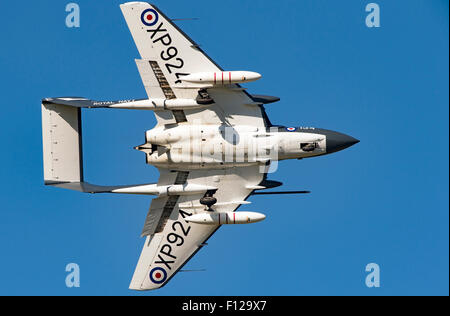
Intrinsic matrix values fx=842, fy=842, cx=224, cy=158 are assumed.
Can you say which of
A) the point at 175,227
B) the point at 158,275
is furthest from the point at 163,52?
the point at 158,275

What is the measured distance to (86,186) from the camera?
40.0 meters

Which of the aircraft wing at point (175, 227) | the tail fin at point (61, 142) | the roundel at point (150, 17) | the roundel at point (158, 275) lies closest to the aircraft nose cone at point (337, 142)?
the aircraft wing at point (175, 227)

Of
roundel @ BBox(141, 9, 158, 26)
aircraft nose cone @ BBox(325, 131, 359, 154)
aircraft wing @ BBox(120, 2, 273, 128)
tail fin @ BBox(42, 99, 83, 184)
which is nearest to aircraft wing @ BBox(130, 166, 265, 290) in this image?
aircraft wing @ BBox(120, 2, 273, 128)

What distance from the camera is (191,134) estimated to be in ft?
127

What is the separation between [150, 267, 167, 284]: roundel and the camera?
135ft

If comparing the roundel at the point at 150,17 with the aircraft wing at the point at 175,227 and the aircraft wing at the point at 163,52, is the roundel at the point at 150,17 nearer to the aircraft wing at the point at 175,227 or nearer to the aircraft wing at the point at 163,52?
the aircraft wing at the point at 163,52

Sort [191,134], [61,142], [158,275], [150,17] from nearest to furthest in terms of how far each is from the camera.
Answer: [191,134] → [150,17] → [61,142] → [158,275]

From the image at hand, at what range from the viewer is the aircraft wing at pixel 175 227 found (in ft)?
131

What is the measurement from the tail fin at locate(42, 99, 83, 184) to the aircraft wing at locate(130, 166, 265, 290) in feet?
13.8

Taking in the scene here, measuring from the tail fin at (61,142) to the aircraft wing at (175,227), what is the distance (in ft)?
13.8

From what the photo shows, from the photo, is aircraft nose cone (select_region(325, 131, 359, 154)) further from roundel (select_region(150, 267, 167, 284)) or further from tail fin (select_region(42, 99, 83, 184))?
tail fin (select_region(42, 99, 83, 184))

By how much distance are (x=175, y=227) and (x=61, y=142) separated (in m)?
6.83

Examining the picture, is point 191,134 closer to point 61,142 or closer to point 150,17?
point 150,17

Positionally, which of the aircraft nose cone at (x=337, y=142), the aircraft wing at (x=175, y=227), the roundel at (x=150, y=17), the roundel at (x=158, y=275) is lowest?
the roundel at (x=158, y=275)
